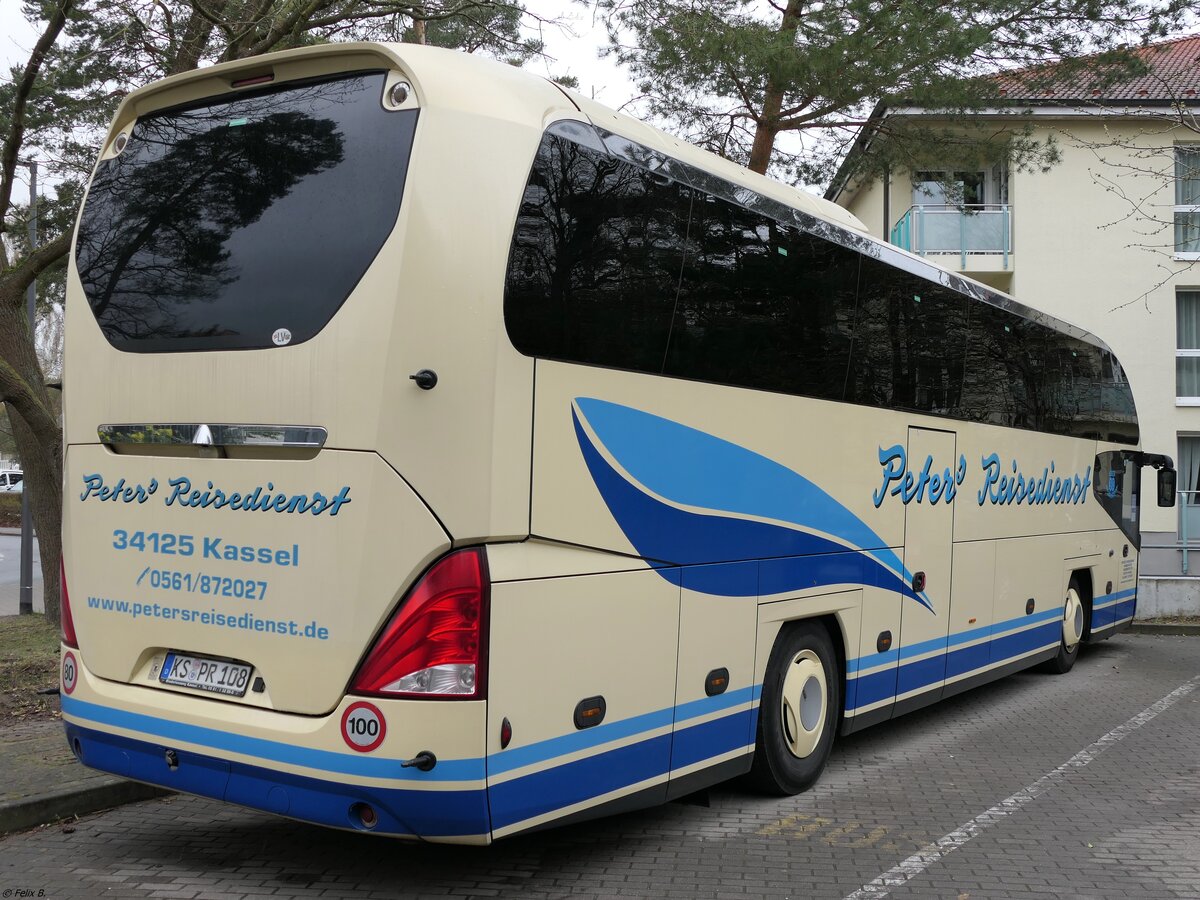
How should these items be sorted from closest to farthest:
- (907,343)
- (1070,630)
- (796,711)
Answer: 1. (796,711)
2. (907,343)
3. (1070,630)

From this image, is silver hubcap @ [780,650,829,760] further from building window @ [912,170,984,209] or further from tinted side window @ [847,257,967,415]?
building window @ [912,170,984,209]

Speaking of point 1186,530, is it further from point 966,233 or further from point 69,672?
point 69,672

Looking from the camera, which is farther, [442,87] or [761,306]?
[761,306]

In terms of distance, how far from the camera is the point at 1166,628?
50.0ft

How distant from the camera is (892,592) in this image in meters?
7.50

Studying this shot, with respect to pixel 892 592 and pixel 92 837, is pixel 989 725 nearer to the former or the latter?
pixel 892 592

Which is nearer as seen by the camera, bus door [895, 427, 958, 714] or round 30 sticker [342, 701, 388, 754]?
round 30 sticker [342, 701, 388, 754]

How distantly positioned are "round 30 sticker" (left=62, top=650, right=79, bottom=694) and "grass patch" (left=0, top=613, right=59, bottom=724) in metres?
3.01

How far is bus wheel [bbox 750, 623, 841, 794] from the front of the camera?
6242mm

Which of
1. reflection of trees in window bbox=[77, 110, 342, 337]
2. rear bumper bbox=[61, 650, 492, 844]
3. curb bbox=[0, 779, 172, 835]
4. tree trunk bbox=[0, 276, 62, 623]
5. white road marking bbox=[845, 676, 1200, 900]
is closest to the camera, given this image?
rear bumper bbox=[61, 650, 492, 844]

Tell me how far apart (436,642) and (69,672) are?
208 cm

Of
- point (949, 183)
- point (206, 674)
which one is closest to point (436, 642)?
point (206, 674)

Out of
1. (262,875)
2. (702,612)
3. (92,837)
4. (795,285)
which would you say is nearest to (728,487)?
(702,612)

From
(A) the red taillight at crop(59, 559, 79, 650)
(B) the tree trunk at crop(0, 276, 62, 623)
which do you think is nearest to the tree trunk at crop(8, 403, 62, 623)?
(B) the tree trunk at crop(0, 276, 62, 623)
